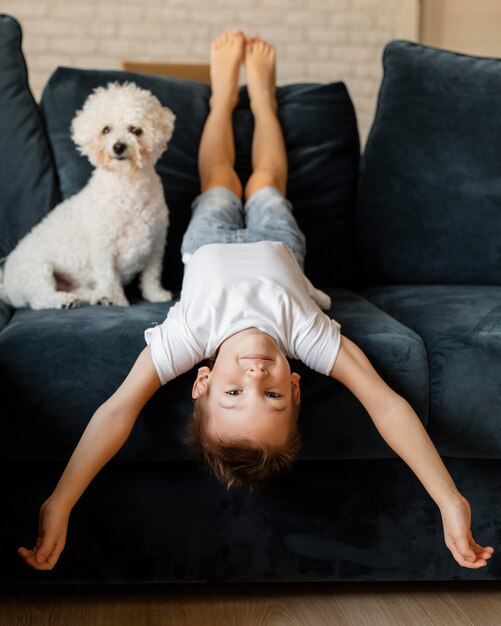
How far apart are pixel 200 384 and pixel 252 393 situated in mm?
132

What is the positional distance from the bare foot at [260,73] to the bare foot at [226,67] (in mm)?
34

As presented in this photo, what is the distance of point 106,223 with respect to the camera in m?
2.05

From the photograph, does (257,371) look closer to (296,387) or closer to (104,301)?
(296,387)

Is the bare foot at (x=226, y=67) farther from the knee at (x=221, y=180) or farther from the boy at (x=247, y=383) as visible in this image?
the boy at (x=247, y=383)

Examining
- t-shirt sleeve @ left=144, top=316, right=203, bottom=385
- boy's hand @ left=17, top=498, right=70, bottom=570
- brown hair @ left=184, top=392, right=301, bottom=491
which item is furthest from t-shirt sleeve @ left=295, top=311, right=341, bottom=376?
boy's hand @ left=17, top=498, right=70, bottom=570

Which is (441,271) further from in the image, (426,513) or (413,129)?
(426,513)

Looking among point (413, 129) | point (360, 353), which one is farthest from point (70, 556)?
point (413, 129)

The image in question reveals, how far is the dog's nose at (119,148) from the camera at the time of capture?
2.00 meters

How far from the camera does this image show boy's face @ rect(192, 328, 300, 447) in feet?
4.83

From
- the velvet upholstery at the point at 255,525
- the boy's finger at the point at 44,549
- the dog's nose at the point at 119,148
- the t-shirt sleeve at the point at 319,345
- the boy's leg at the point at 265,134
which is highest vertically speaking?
the dog's nose at the point at 119,148

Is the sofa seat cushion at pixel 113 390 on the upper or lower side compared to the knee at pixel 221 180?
lower

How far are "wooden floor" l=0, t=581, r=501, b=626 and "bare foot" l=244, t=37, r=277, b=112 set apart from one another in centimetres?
144

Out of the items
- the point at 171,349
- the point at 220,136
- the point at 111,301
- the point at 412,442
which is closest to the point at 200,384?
the point at 171,349

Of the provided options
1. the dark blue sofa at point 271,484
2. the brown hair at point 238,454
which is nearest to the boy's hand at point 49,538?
the dark blue sofa at point 271,484
